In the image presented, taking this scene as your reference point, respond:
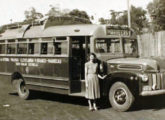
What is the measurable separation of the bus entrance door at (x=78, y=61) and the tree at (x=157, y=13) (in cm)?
1458

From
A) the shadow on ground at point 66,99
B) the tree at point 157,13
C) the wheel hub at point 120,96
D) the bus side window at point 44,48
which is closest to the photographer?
the wheel hub at point 120,96

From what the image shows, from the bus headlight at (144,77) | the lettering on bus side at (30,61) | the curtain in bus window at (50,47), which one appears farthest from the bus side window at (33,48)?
the bus headlight at (144,77)

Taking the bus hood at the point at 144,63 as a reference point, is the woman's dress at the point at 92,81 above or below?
below

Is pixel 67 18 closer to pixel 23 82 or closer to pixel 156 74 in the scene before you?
pixel 23 82

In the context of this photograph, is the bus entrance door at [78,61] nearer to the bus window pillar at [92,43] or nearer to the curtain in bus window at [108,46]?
the bus window pillar at [92,43]

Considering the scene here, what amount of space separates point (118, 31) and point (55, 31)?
2.12m

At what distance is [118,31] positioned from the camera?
10.2 metres

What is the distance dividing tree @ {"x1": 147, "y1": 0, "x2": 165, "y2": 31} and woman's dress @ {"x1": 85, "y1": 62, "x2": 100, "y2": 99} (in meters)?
15.8

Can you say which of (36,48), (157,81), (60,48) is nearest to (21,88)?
(36,48)

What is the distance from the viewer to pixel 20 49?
12367mm

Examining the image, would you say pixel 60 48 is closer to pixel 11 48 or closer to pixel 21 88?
pixel 21 88

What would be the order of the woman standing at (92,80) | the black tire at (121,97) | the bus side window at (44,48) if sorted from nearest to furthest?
the black tire at (121,97)
the woman standing at (92,80)
the bus side window at (44,48)

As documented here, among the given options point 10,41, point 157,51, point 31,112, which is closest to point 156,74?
point 31,112

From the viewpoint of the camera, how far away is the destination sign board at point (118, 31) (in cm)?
993
